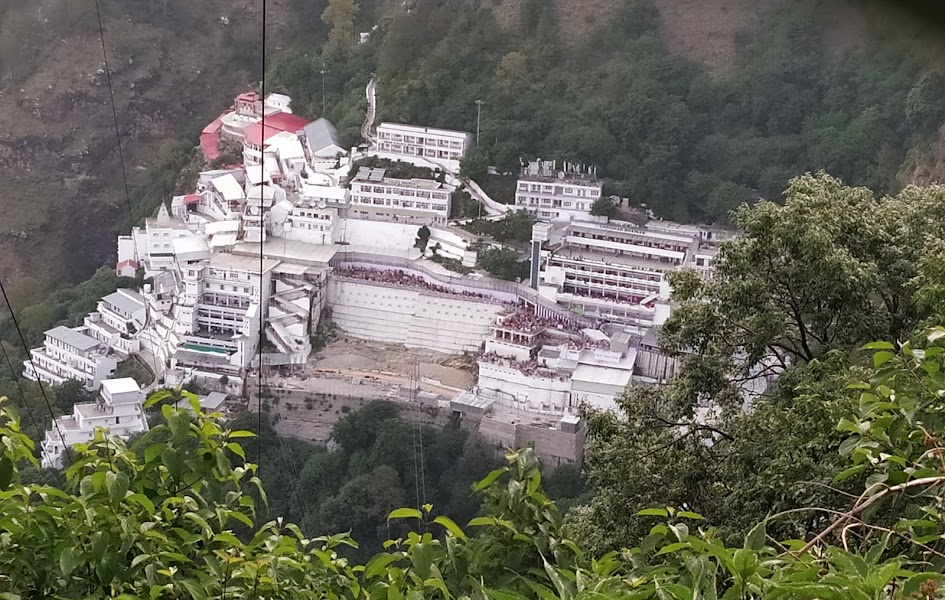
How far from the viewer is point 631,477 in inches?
94.7

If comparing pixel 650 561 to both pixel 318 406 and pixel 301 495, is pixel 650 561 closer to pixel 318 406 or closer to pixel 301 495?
pixel 301 495

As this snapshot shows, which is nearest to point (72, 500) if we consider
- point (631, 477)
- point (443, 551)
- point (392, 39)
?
point (443, 551)

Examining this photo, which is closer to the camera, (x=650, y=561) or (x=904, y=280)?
(x=650, y=561)

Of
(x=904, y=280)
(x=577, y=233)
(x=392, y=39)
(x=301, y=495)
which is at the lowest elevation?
(x=301, y=495)

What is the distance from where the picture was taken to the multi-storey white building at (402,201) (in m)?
8.77

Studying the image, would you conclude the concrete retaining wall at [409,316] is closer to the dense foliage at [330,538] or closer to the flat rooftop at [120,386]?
the flat rooftop at [120,386]

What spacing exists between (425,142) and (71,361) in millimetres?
3459

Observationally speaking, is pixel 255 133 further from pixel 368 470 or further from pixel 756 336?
pixel 756 336

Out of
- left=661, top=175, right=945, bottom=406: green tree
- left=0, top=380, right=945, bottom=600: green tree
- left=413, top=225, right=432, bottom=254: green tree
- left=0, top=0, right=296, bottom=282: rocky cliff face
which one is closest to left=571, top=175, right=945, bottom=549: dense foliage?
left=661, top=175, right=945, bottom=406: green tree

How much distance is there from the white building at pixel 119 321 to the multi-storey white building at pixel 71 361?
101mm

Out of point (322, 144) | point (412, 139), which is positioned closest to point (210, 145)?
point (322, 144)

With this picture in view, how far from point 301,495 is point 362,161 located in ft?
12.7

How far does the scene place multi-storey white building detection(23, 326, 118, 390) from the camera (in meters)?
7.04

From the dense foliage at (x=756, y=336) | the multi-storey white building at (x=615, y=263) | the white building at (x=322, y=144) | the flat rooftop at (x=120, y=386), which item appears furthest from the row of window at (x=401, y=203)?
the dense foliage at (x=756, y=336)
